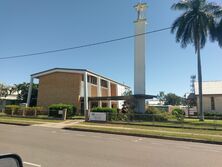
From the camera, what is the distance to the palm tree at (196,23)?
3212 centimetres

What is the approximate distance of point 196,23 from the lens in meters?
32.1

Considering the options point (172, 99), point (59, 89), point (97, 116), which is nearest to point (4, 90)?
point (59, 89)

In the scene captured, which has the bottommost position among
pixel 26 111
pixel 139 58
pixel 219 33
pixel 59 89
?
pixel 26 111

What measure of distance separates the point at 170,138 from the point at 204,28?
Result: 21.2m

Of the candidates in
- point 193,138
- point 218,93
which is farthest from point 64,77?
point 193,138

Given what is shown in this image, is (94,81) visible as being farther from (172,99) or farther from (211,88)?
(172,99)

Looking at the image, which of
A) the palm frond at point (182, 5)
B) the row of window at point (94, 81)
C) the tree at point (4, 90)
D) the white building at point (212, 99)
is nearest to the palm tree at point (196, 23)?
the palm frond at point (182, 5)

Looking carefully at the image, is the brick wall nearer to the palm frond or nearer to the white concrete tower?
the white concrete tower

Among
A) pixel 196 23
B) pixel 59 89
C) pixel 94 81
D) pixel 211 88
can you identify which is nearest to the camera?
pixel 196 23

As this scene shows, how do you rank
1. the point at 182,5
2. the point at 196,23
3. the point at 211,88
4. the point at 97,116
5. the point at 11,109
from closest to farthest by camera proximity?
the point at 97,116 → the point at 196,23 → the point at 182,5 → the point at 11,109 → the point at 211,88

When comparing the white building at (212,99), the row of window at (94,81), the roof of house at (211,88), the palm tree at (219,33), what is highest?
the palm tree at (219,33)

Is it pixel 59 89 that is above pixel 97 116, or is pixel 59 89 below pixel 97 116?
above

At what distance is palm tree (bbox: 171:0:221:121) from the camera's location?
3212 centimetres

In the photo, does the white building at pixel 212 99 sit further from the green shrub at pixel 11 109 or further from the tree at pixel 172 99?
the tree at pixel 172 99
